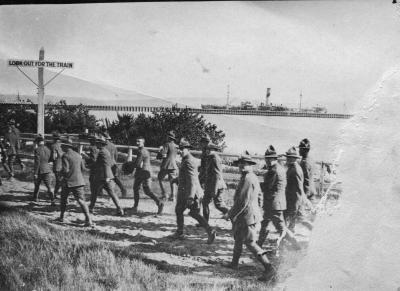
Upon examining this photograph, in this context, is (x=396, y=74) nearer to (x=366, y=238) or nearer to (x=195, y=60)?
(x=366, y=238)

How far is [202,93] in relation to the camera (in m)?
3.90

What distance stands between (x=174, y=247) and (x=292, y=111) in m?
1.88

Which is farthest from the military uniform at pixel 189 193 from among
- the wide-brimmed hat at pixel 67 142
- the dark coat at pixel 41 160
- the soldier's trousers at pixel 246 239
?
the dark coat at pixel 41 160

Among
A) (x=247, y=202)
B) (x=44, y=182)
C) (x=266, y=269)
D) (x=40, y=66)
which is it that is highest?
(x=40, y=66)

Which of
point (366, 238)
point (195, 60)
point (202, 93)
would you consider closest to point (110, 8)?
point (195, 60)

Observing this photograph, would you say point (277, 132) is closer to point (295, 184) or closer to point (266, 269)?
point (295, 184)

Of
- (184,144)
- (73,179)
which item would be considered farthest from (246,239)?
(73,179)

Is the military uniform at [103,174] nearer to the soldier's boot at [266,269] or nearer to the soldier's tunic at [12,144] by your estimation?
the soldier's tunic at [12,144]

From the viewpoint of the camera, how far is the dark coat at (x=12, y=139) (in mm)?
4504

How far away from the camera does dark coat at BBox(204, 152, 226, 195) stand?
381 centimetres

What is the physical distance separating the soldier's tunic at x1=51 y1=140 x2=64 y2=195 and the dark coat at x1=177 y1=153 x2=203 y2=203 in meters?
1.69

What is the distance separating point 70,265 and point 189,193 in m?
1.53

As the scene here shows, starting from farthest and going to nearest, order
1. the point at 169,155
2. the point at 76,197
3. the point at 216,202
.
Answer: the point at 76,197 < the point at 169,155 < the point at 216,202

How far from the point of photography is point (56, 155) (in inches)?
183
